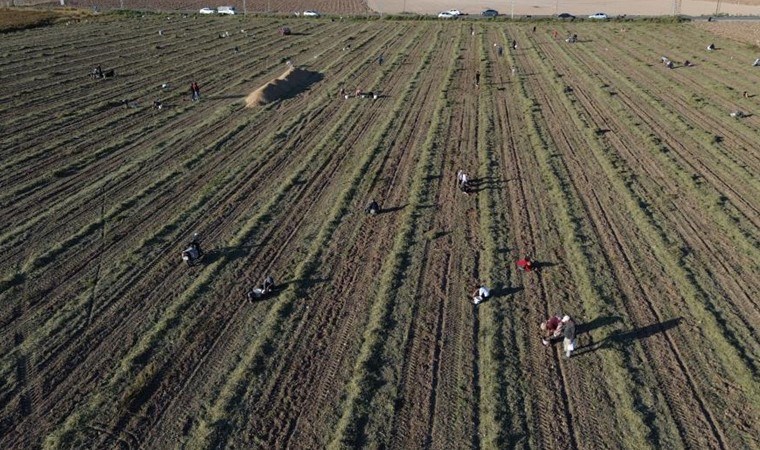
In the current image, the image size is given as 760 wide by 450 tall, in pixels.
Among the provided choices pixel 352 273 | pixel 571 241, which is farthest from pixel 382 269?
pixel 571 241

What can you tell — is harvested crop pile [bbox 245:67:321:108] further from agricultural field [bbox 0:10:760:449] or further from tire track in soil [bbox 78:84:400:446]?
tire track in soil [bbox 78:84:400:446]

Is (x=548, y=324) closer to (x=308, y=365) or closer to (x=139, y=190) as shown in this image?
(x=308, y=365)

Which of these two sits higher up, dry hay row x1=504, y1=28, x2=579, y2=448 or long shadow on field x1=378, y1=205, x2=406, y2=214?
long shadow on field x1=378, y1=205, x2=406, y2=214

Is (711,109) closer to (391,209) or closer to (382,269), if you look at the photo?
(391,209)

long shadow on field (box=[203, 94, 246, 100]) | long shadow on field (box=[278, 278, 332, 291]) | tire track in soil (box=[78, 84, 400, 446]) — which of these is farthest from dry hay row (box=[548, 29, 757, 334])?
long shadow on field (box=[203, 94, 246, 100])

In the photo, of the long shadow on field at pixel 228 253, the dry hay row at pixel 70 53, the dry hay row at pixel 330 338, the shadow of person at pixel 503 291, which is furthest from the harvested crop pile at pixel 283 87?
the shadow of person at pixel 503 291

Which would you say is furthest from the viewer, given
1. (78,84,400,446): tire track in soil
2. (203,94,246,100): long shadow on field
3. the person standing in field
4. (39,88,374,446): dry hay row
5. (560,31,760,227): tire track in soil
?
(203,94,246,100): long shadow on field

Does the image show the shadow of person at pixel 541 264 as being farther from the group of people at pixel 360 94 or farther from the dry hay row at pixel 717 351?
the group of people at pixel 360 94

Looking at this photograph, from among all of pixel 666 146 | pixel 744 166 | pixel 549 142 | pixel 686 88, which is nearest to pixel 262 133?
pixel 549 142

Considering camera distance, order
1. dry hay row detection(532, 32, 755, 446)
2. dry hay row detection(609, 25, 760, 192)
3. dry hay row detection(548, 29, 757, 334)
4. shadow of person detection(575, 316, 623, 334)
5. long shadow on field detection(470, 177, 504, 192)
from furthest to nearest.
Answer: dry hay row detection(609, 25, 760, 192), long shadow on field detection(470, 177, 504, 192), dry hay row detection(548, 29, 757, 334), shadow of person detection(575, 316, 623, 334), dry hay row detection(532, 32, 755, 446)
